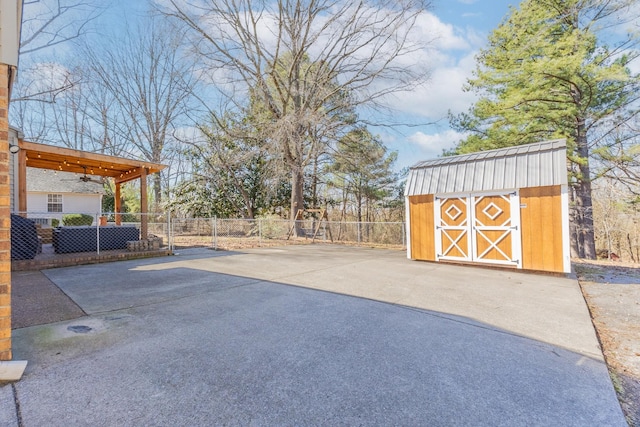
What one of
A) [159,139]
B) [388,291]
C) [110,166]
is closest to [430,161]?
[388,291]

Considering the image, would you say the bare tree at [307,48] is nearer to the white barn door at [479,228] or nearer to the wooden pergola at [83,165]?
the wooden pergola at [83,165]

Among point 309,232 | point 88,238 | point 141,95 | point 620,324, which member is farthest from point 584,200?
point 141,95

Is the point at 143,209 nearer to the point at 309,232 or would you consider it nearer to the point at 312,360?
the point at 309,232

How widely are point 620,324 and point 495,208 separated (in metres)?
3.37

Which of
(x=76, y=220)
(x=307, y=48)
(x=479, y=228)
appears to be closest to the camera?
(x=479, y=228)

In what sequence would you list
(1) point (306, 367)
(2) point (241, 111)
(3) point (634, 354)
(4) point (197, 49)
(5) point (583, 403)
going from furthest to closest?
1. (2) point (241, 111)
2. (4) point (197, 49)
3. (3) point (634, 354)
4. (1) point (306, 367)
5. (5) point (583, 403)

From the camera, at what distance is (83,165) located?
960 centimetres

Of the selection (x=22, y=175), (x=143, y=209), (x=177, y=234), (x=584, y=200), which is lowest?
(x=177, y=234)

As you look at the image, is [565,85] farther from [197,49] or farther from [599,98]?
[197,49]

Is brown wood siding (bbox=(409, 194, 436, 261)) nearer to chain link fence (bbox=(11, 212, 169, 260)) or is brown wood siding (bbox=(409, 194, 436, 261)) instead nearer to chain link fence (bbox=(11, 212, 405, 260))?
chain link fence (bbox=(11, 212, 405, 260))

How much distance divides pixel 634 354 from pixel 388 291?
256cm

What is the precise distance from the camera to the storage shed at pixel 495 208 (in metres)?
5.84

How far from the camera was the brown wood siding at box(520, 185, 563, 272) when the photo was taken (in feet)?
19.0

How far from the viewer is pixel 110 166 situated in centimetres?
962
